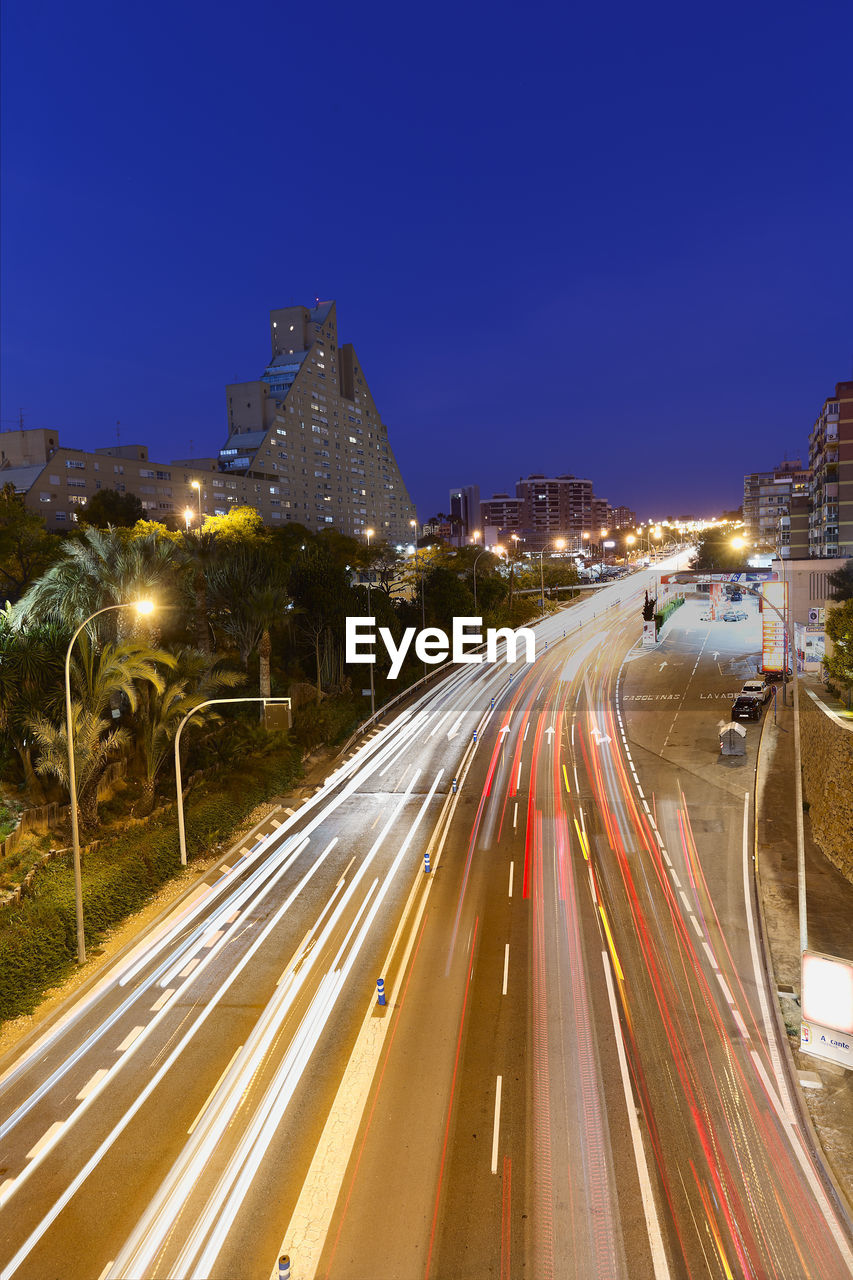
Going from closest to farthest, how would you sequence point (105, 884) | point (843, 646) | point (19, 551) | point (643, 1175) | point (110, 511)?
point (643, 1175) → point (105, 884) → point (843, 646) → point (19, 551) → point (110, 511)

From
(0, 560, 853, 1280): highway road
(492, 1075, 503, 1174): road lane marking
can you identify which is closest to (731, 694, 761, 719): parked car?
(0, 560, 853, 1280): highway road

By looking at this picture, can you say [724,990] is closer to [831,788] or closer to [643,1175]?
[643,1175]

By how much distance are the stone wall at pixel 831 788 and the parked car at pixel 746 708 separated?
8841 millimetres

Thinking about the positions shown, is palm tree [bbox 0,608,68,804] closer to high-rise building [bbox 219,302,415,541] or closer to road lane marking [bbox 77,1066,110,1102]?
road lane marking [bbox 77,1066,110,1102]

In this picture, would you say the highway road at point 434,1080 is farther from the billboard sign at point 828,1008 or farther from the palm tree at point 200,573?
the palm tree at point 200,573

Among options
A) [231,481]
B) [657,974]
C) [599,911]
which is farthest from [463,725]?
[231,481]

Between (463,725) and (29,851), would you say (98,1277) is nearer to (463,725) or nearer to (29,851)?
(29,851)

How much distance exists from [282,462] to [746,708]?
398ft

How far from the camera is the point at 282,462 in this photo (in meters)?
146

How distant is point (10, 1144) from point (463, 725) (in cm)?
3262

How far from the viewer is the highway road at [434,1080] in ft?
35.1

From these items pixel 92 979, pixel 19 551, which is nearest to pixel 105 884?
pixel 92 979

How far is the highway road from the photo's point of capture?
10.7 metres

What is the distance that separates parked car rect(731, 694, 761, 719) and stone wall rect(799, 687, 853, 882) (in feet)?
29.0
